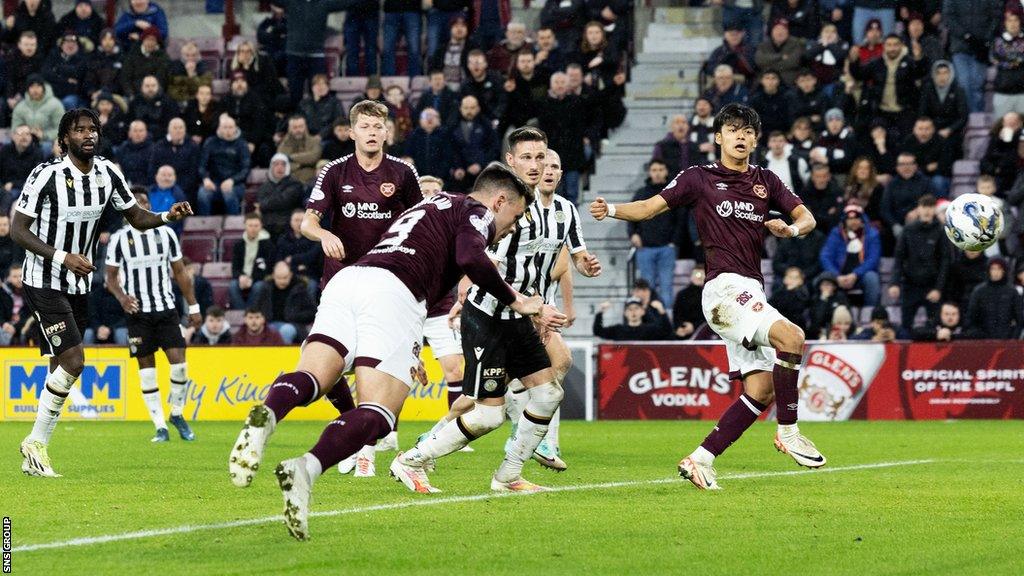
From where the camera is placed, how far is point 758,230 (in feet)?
35.8

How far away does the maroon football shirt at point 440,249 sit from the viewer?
8.09 meters

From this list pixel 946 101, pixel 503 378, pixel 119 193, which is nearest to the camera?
pixel 503 378

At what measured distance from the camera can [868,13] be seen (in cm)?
2362

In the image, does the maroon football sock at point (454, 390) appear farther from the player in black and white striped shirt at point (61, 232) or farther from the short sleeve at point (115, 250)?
the short sleeve at point (115, 250)

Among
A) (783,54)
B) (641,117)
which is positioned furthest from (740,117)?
(641,117)

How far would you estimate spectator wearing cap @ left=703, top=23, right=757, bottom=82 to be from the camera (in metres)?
23.7

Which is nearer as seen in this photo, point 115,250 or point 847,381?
point 115,250

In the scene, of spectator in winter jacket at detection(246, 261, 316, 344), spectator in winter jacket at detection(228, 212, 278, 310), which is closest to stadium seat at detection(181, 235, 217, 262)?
spectator in winter jacket at detection(228, 212, 278, 310)

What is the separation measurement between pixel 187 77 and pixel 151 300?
34.9 feet

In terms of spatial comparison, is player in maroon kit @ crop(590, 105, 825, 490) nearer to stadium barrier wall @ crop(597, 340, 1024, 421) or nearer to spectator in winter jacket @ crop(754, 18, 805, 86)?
stadium barrier wall @ crop(597, 340, 1024, 421)

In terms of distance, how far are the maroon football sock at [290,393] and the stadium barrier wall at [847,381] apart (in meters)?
12.3

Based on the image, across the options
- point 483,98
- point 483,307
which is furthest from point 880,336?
point 483,307

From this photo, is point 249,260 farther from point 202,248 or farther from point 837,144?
point 837,144

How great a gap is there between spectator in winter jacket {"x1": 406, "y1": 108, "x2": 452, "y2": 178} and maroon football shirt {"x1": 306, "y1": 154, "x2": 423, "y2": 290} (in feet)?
37.4
